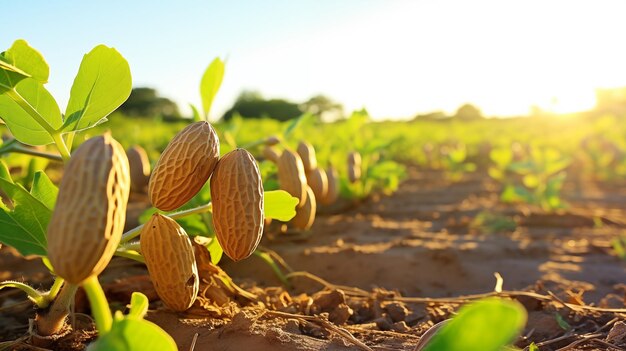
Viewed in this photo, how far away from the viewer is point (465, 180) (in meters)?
7.23

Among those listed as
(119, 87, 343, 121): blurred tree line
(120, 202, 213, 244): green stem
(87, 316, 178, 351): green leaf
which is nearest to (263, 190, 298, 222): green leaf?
(120, 202, 213, 244): green stem

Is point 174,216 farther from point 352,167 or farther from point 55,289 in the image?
point 352,167

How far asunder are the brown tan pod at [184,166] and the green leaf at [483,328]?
65 centimetres

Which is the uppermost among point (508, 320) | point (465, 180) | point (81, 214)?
point (81, 214)

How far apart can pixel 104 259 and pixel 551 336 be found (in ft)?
4.15

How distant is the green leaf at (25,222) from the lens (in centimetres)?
120

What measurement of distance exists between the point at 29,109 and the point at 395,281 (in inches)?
64.0

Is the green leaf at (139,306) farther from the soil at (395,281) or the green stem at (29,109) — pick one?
the green stem at (29,109)

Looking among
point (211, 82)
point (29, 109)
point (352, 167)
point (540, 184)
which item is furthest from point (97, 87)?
point (540, 184)

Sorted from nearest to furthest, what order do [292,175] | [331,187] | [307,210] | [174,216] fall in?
[174,216] → [292,175] → [307,210] → [331,187]

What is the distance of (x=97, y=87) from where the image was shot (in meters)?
1.24

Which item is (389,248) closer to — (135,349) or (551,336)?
(551,336)

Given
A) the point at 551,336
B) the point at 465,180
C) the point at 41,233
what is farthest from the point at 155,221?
the point at 465,180

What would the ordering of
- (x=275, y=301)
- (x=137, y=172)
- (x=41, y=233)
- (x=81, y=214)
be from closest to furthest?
(x=81, y=214) < (x=41, y=233) < (x=275, y=301) < (x=137, y=172)
